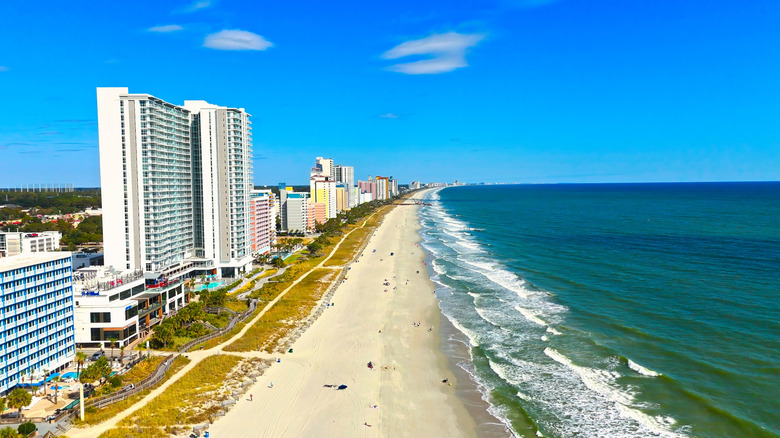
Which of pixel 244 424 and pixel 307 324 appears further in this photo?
pixel 307 324

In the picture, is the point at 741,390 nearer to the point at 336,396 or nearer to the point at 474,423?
the point at 474,423

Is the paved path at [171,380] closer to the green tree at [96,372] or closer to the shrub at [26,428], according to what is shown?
the shrub at [26,428]

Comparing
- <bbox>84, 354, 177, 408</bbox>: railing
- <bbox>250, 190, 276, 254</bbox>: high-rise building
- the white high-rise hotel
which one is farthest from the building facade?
<bbox>84, 354, 177, 408</bbox>: railing

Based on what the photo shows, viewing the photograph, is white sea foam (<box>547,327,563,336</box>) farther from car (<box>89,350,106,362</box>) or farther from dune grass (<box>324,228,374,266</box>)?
dune grass (<box>324,228,374,266</box>)

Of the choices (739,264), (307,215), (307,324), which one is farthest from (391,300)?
(307,215)

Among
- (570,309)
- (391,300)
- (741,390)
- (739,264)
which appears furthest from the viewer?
(739,264)

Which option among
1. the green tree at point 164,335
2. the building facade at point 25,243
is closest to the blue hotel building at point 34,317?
the green tree at point 164,335

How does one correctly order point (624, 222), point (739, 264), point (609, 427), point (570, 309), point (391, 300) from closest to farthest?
point (609, 427) < point (570, 309) < point (391, 300) < point (739, 264) < point (624, 222)

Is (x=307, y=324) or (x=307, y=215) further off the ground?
(x=307, y=215)
